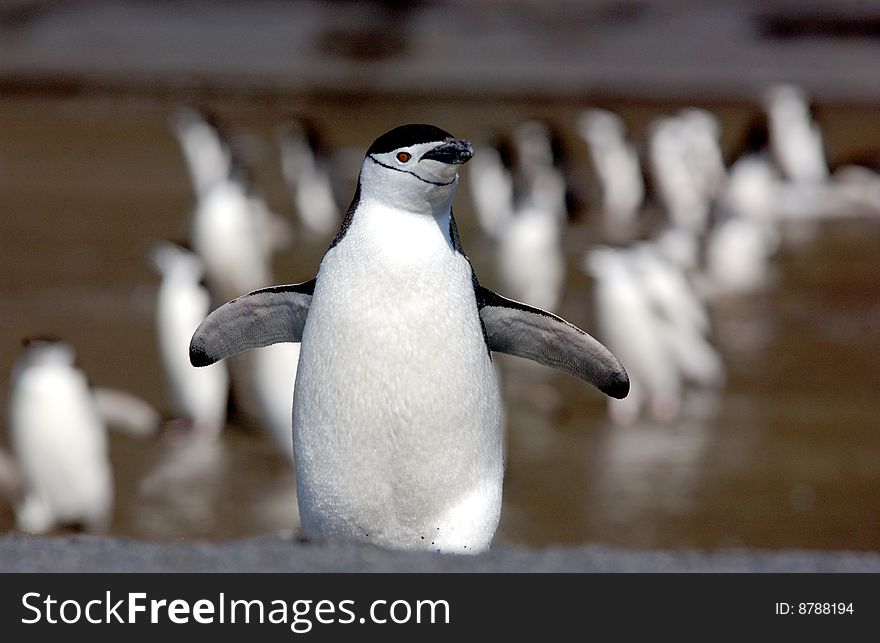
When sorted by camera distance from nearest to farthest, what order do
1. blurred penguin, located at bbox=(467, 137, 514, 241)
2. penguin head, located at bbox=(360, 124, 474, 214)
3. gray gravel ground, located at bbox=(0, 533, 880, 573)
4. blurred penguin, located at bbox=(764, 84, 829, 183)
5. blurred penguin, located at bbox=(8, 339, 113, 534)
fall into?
gray gravel ground, located at bbox=(0, 533, 880, 573) → penguin head, located at bbox=(360, 124, 474, 214) → blurred penguin, located at bbox=(8, 339, 113, 534) → blurred penguin, located at bbox=(467, 137, 514, 241) → blurred penguin, located at bbox=(764, 84, 829, 183)

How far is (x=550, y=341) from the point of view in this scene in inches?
157

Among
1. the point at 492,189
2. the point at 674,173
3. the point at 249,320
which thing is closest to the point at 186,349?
the point at 249,320

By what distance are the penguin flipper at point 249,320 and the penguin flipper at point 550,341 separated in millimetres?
483

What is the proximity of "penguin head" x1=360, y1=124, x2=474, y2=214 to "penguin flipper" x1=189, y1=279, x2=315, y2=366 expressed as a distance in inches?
16.5

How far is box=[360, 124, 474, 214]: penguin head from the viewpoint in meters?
3.60

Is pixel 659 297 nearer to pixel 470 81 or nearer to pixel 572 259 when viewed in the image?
pixel 572 259

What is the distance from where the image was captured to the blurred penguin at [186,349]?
8547mm

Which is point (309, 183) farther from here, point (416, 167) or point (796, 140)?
point (416, 167)

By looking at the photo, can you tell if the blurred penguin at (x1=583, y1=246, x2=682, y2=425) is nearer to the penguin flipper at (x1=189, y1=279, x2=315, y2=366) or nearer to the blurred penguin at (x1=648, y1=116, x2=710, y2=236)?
the penguin flipper at (x1=189, y1=279, x2=315, y2=366)

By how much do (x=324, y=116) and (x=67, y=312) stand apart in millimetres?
14480

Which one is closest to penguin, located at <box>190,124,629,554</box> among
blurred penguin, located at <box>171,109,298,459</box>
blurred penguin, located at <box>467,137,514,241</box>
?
blurred penguin, located at <box>171,109,298,459</box>

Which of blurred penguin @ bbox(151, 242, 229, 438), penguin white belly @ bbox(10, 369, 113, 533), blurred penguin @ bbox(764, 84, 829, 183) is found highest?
blurred penguin @ bbox(764, 84, 829, 183)

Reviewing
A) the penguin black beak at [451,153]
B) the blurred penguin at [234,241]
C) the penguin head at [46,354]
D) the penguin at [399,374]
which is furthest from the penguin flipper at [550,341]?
the blurred penguin at [234,241]
